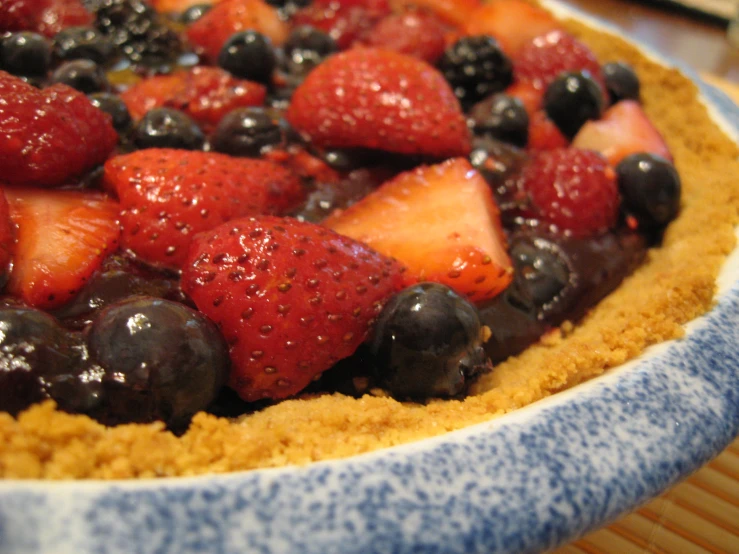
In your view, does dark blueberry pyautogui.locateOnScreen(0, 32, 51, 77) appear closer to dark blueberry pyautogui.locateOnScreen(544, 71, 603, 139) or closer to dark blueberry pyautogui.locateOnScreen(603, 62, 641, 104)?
dark blueberry pyautogui.locateOnScreen(544, 71, 603, 139)

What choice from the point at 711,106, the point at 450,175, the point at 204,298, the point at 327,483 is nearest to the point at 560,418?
the point at 327,483

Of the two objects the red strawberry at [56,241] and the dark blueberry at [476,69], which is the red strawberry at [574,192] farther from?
the red strawberry at [56,241]

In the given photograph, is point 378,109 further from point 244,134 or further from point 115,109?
point 115,109

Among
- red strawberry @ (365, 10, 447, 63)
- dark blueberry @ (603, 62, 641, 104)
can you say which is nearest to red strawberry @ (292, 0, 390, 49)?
red strawberry @ (365, 10, 447, 63)

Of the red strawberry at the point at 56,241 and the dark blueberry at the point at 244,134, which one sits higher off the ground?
the dark blueberry at the point at 244,134

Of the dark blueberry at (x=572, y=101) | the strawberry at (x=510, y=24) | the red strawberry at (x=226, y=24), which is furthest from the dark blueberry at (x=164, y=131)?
the strawberry at (x=510, y=24)

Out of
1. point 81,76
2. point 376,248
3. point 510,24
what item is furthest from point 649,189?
point 81,76

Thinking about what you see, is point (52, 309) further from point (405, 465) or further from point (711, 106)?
point (711, 106)
